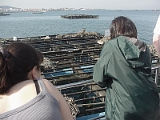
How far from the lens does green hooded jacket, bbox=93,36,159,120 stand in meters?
2.19

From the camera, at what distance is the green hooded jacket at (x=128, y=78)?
219 centimetres

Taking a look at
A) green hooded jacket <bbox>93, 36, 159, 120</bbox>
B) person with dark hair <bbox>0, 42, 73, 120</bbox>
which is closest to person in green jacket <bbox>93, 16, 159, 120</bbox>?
green hooded jacket <bbox>93, 36, 159, 120</bbox>

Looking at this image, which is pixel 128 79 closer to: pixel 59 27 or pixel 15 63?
pixel 15 63

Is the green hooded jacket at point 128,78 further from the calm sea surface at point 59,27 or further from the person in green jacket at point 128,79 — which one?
the calm sea surface at point 59,27

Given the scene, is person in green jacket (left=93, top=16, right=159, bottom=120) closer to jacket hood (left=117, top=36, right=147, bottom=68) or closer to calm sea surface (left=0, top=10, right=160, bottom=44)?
jacket hood (left=117, top=36, right=147, bottom=68)

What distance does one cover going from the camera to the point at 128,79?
86.1 inches

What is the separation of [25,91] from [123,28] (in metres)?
1.43

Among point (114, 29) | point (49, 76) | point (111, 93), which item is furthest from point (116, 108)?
point (49, 76)

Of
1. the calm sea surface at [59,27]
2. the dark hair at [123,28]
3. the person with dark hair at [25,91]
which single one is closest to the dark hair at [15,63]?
the person with dark hair at [25,91]

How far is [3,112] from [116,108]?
1256 millimetres

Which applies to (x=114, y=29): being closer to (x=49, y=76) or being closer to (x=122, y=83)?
(x=122, y=83)

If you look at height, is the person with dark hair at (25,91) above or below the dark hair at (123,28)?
below

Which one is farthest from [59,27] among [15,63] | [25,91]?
[25,91]

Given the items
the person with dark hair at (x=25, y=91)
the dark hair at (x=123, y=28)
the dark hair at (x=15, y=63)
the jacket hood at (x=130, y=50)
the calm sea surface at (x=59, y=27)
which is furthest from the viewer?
the calm sea surface at (x=59, y=27)
